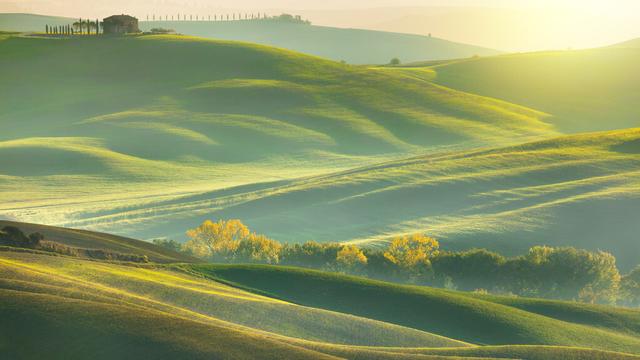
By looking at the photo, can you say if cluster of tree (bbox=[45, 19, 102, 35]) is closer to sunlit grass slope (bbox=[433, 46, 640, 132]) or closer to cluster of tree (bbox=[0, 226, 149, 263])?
sunlit grass slope (bbox=[433, 46, 640, 132])

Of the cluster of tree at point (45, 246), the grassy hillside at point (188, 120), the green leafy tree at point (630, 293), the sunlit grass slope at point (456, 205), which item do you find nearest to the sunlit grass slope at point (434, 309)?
the cluster of tree at point (45, 246)

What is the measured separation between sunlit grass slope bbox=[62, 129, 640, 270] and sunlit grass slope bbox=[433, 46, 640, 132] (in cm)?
4417

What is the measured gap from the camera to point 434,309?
31922mm

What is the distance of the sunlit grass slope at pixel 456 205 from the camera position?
174ft

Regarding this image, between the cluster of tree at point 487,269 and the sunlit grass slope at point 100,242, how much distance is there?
8521 millimetres

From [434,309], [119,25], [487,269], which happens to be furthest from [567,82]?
[434,309]

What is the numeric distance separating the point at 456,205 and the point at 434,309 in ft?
93.3

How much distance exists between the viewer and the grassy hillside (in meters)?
75.3

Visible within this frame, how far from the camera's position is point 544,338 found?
3028cm

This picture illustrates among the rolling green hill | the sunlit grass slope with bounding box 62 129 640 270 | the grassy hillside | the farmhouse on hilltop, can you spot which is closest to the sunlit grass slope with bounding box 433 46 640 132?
the grassy hillside

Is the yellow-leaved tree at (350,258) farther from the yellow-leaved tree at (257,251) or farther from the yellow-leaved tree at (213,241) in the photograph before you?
the yellow-leaved tree at (213,241)

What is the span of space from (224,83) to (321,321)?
93.6 meters

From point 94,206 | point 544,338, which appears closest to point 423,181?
point 94,206

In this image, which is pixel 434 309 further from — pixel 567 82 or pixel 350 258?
pixel 567 82
